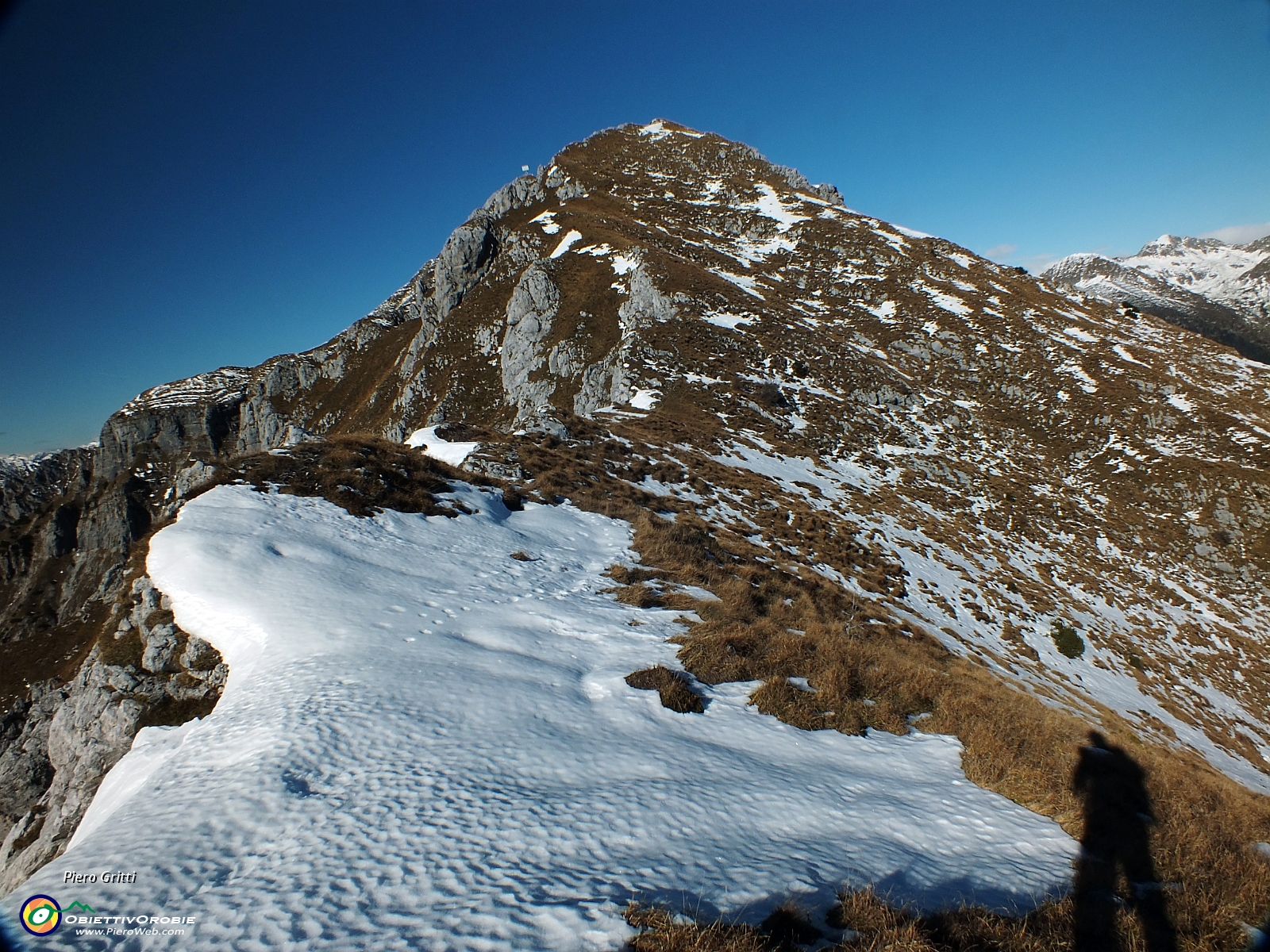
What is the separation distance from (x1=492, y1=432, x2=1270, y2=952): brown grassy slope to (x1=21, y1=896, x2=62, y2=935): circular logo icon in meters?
4.60

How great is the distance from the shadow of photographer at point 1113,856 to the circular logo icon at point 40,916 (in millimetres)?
8424

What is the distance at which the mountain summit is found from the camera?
807 centimetres

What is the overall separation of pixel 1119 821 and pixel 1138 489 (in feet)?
140

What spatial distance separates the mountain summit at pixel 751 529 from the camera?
26.5 feet

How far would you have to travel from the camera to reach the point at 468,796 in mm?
5410

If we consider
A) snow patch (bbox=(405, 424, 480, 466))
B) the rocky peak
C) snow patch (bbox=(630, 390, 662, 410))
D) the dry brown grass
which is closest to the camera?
the dry brown grass

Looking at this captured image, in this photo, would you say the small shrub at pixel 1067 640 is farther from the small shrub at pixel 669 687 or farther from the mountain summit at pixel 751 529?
the small shrub at pixel 669 687

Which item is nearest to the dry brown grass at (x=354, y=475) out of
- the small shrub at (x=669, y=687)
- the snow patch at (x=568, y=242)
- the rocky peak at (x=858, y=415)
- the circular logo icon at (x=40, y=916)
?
the rocky peak at (x=858, y=415)

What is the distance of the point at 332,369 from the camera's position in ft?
294

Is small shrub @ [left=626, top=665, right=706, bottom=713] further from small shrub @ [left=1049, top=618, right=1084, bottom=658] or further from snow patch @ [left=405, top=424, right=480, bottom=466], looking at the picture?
small shrub @ [left=1049, top=618, right=1084, bottom=658]

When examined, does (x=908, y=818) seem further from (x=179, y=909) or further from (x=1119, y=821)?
(x=179, y=909)

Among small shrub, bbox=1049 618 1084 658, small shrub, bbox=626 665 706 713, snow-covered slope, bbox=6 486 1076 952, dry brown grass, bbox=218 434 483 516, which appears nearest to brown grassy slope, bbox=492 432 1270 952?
snow-covered slope, bbox=6 486 1076 952

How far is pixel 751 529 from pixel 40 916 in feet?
65.3

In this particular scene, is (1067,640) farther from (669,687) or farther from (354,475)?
(354,475)
